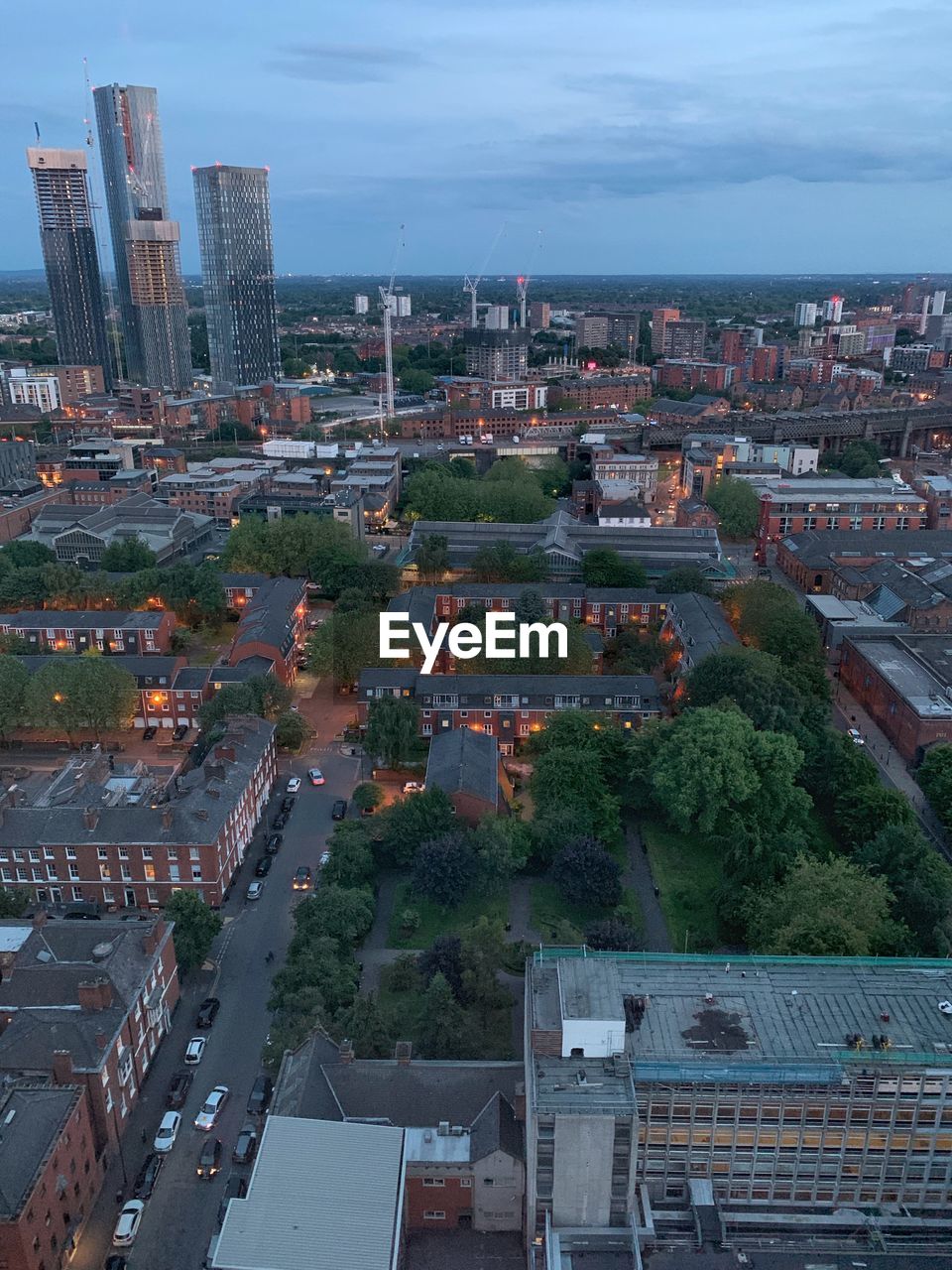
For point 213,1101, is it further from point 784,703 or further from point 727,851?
point 784,703

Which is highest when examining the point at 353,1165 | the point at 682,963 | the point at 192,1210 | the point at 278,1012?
the point at 682,963

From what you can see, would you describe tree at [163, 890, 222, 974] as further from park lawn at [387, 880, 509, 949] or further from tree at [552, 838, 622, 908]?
tree at [552, 838, 622, 908]

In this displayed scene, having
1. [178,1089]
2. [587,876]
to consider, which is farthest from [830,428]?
[178,1089]

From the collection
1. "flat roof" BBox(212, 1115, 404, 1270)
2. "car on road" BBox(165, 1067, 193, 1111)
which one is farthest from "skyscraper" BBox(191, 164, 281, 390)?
"flat roof" BBox(212, 1115, 404, 1270)

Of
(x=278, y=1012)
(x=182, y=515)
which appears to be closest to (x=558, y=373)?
(x=182, y=515)

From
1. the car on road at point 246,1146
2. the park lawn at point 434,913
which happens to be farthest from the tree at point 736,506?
the car on road at point 246,1146

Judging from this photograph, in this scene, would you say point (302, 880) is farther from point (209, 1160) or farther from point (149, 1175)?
point (149, 1175)

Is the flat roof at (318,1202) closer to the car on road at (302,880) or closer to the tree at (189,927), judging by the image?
the tree at (189,927)
